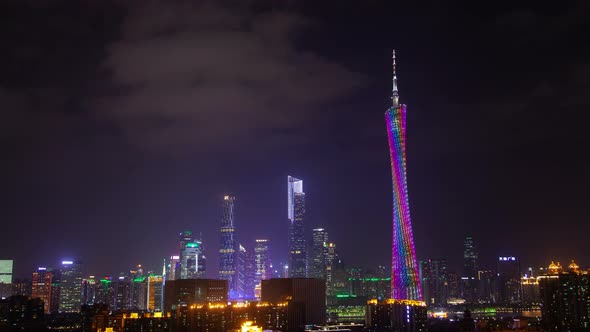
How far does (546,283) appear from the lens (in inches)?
1863

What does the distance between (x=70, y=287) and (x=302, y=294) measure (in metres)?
47.3

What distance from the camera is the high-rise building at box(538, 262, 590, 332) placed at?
44906 millimetres

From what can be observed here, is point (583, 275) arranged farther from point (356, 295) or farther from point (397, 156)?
point (356, 295)

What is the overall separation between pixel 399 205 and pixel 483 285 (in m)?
66.5

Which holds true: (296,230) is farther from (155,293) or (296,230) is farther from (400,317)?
(400,317)

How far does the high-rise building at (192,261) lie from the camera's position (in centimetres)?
9894

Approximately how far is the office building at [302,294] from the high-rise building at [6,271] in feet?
142

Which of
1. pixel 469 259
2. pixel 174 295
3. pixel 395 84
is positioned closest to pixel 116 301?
pixel 174 295

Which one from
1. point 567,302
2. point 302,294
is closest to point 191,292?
point 302,294

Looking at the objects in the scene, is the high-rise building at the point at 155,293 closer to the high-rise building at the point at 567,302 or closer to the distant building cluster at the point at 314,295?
the distant building cluster at the point at 314,295

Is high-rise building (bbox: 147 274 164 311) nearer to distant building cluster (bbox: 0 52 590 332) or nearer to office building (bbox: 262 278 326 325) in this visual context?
distant building cluster (bbox: 0 52 590 332)

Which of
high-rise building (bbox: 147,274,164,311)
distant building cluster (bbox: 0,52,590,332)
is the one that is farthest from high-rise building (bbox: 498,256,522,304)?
high-rise building (bbox: 147,274,164,311)

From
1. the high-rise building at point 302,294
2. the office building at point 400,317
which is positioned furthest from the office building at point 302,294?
the office building at point 400,317

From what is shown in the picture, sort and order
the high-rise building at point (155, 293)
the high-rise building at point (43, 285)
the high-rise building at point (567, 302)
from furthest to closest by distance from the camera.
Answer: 1. the high-rise building at point (155, 293)
2. the high-rise building at point (43, 285)
3. the high-rise building at point (567, 302)
